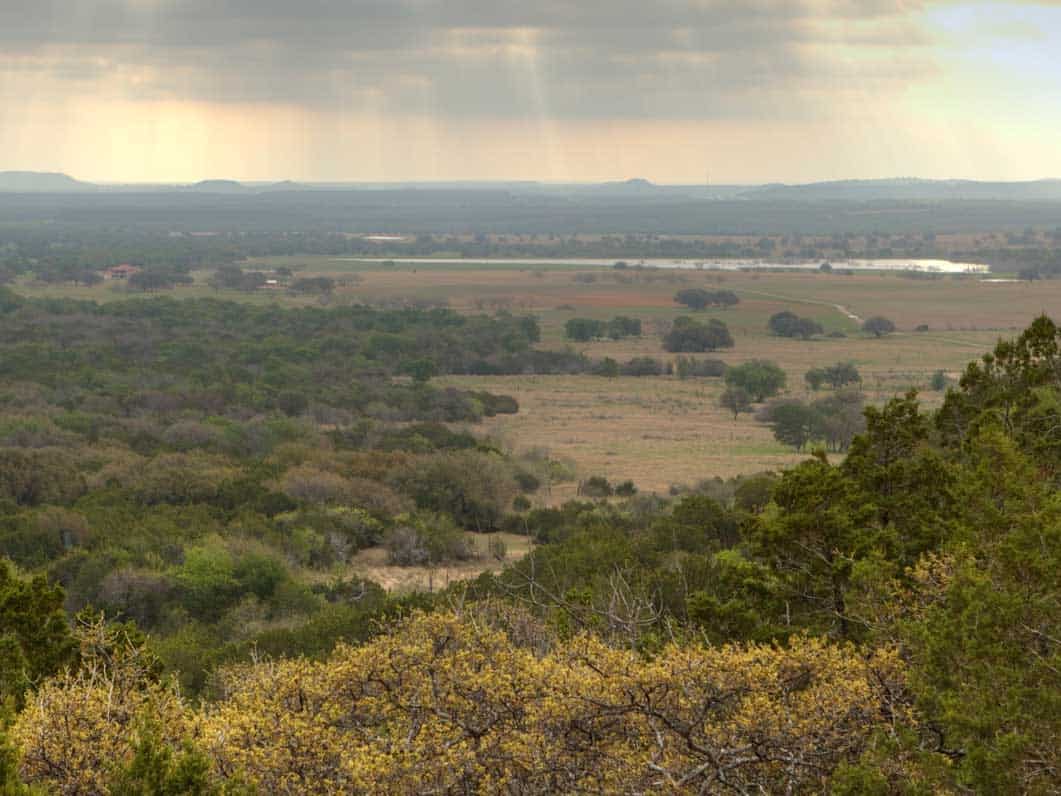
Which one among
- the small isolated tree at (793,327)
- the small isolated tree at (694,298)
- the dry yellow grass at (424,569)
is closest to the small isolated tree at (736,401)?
the dry yellow grass at (424,569)

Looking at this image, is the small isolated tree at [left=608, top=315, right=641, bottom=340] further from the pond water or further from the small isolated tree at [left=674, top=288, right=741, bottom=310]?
the pond water

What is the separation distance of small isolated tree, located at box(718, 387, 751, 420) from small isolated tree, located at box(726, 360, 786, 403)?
1.62 metres

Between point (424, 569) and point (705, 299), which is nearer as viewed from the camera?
point (424, 569)

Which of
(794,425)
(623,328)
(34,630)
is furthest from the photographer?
(623,328)

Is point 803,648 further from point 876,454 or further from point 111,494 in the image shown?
point 111,494

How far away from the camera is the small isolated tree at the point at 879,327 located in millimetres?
102000

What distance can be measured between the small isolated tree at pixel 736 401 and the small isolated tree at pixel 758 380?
162 centimetres

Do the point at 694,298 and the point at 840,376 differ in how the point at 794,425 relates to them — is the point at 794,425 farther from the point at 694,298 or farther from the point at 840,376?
the point at 694,298

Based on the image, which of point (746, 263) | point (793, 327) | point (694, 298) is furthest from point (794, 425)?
point (746, 263)

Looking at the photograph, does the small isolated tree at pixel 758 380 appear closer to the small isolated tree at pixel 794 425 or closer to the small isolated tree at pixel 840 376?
the small isolated tree at pixel 840 376

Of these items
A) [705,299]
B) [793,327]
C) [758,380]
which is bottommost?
[758,380]

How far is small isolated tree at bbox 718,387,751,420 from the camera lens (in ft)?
223

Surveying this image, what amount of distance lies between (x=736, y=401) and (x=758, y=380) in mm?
4939

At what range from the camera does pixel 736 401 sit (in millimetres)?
68500
